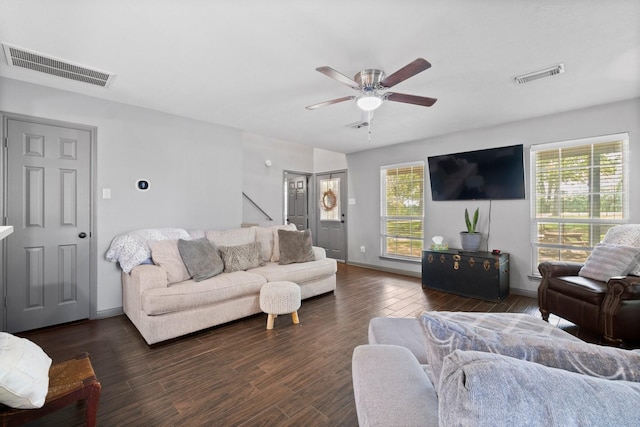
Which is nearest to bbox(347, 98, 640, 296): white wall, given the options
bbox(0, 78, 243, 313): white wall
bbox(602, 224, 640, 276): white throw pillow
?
bbox(602, 224, 640, 276): white throw pillow

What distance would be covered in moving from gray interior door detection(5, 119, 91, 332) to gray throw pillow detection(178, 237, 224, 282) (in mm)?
1125

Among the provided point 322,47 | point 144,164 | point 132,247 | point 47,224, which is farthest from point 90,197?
point 322,47

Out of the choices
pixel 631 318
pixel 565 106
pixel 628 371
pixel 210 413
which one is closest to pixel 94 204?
pixel 210 413

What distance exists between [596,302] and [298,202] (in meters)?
5.54

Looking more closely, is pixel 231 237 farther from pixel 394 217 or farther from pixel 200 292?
pixel 394 217

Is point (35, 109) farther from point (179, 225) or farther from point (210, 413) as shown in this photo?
point (210, 413)

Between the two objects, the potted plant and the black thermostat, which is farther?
the potted plant

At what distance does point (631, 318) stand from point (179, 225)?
15.7 feet

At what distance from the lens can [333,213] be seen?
6.52m

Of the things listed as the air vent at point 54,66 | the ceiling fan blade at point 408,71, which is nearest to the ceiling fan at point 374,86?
the ceiling fan blade at point 408,71

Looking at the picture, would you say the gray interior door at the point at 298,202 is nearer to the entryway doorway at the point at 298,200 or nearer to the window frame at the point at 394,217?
the entryway doorway at the point at 298,200

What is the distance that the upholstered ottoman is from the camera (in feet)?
9.18

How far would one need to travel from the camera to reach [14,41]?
6.81 ft

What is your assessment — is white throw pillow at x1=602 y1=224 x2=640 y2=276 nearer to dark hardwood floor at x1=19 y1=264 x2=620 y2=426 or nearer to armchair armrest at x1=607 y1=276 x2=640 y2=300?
armchair armrest at x1=607 y1=276 x2=640 y2=300
